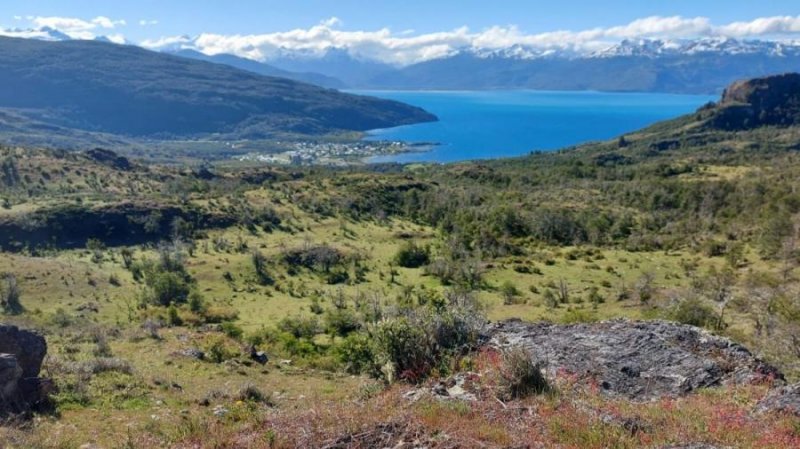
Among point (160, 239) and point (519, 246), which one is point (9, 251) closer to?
point (160, 239)

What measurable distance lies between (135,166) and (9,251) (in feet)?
235

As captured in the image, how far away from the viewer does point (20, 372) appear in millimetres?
A: 12680

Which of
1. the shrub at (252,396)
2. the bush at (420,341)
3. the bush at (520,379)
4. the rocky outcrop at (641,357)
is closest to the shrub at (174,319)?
the shrub at (252,396)

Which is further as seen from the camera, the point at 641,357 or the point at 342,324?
the point at 342,324

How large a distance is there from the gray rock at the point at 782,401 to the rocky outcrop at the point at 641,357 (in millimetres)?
1652

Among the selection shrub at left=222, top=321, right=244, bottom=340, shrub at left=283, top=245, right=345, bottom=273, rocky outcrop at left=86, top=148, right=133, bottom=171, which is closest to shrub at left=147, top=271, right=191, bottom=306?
shrub at left=283, top=245, right=345, bottom=273

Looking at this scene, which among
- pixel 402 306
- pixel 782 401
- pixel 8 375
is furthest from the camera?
pixel 402 306

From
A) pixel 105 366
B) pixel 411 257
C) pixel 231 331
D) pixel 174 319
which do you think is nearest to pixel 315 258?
pixel 411 257

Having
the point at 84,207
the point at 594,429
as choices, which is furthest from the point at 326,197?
the point at 594,429

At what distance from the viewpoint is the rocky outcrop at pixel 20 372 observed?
→ 483 inches

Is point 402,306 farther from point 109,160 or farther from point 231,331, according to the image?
point 109,160

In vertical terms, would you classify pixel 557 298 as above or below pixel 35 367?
below

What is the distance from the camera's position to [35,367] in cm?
1443

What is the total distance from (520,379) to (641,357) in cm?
380
